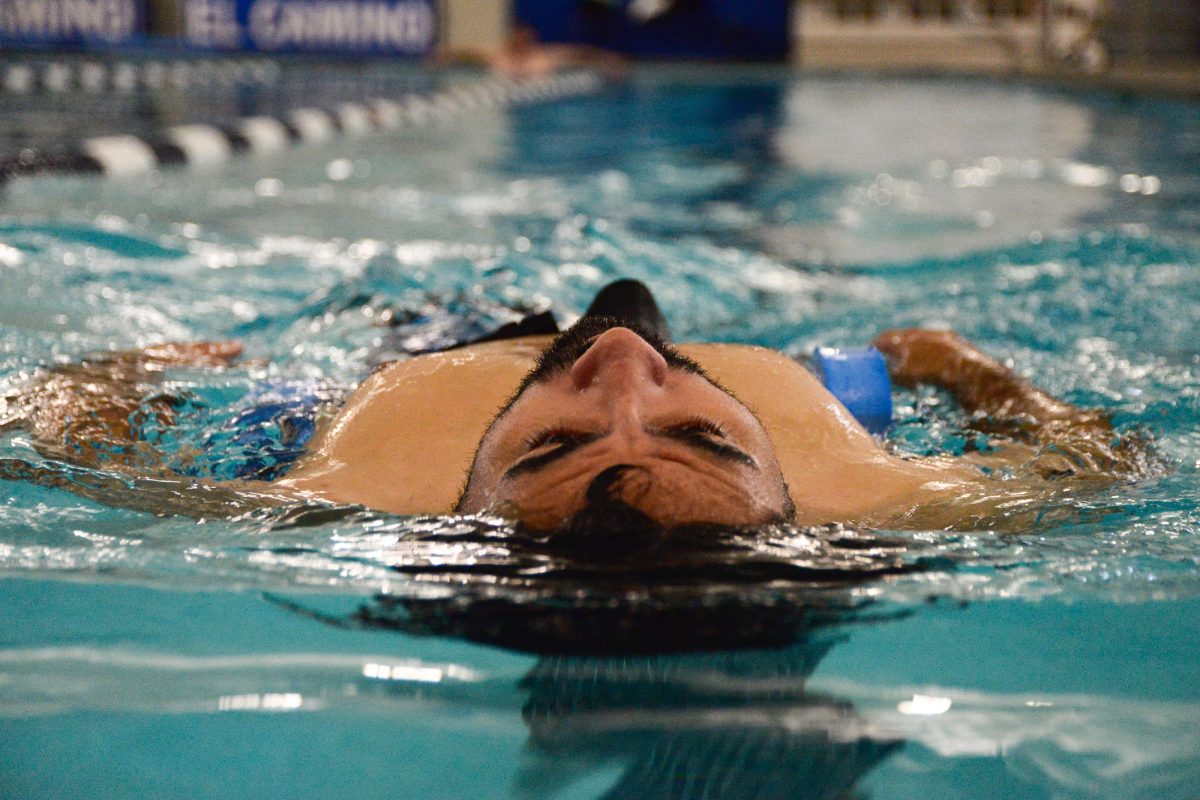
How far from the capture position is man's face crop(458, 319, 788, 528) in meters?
1.68

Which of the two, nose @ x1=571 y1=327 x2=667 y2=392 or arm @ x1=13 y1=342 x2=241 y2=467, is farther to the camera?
arm @ x1=13 y1=342 x2=241 y2=467

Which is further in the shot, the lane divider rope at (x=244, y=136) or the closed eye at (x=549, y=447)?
the lane divider rope at (x=244, y=136)

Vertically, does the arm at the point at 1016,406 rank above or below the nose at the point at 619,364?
below

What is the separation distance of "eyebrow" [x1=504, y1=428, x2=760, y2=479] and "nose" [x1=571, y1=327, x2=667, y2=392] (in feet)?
0.29

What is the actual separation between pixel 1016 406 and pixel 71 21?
17.8 metres

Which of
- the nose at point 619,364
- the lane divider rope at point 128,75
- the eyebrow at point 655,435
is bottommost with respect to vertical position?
the eyebrow at point 655,435

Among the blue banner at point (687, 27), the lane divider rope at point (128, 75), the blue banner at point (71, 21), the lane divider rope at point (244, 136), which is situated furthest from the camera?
the blue banner at point (687, 27)

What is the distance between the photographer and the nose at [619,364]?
1.76 metres

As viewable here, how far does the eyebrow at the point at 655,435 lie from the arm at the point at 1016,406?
94 cm

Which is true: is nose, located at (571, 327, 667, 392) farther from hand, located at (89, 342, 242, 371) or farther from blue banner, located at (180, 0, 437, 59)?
blue banner, located at (180, 0, 437, 59)

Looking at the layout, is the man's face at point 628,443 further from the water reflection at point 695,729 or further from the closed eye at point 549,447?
the water reflection at point 695,729

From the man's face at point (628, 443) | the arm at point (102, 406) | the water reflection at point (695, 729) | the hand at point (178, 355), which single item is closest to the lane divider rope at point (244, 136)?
the hand at point (178, 355)

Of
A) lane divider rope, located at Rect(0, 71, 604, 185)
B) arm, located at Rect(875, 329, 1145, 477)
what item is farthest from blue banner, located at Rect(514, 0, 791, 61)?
arm, located at Rect(875, 329, 1145, 477)

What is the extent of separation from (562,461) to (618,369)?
17 cm
